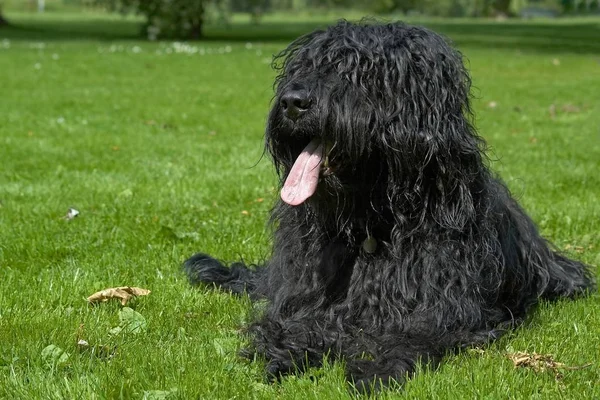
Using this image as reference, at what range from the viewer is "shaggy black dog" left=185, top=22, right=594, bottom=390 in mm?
4141

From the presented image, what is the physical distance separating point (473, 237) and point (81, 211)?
14.5 feet

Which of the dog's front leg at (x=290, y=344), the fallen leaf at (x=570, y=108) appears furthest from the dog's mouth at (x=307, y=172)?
the fallen leaf at (x=570, y=108)

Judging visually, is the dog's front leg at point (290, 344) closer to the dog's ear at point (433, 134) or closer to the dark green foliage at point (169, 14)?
the dog's ear at point (433, 134)

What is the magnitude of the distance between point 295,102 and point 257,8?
38511mm

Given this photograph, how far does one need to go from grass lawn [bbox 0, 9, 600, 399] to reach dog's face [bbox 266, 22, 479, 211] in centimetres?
88

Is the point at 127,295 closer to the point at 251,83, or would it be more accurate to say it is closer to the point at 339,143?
the point at 339,143

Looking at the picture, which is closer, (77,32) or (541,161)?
(541,161)

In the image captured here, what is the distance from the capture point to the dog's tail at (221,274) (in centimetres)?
564

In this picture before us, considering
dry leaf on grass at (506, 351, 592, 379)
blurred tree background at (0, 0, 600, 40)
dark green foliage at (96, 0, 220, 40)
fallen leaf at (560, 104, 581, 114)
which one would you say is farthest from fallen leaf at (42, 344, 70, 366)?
dark green foliage at (96, 0, 220, 40)

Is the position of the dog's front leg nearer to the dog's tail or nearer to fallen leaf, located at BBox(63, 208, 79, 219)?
the dog's tail

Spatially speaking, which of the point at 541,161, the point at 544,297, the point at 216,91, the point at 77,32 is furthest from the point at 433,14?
the point at 544,297

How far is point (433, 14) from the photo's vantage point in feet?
282

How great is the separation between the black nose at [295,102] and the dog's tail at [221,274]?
68.1 inches

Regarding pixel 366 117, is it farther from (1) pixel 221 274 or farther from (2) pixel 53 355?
(1) pixel 221 274
